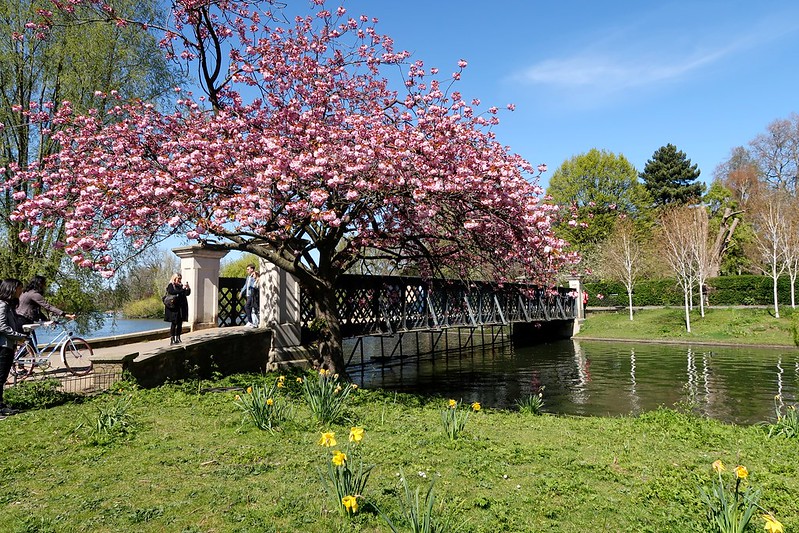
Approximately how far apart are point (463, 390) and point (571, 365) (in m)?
7.26

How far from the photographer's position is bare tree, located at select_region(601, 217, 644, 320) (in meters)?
39.1

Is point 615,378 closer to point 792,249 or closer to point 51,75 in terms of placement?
point 51,75

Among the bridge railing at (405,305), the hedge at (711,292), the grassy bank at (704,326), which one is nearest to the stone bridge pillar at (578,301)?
the grassy bank at (704,326)

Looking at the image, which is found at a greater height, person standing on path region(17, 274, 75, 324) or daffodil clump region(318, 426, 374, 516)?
person standing on path region(17, 274, 75, 324)

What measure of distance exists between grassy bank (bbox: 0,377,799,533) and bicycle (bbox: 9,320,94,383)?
6.29 ft

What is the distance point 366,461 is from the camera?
6039mm

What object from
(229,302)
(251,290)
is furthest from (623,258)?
(251,290)

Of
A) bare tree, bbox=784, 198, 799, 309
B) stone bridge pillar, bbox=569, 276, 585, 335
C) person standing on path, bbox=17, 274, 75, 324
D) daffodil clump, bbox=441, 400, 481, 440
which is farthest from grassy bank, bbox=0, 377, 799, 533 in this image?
bare tree, bbox=784, 198, 799, 309

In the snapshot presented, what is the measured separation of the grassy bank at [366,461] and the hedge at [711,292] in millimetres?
34600

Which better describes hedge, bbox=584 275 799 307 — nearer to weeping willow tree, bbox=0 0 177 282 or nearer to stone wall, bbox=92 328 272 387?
stone wall, bbox=92 328 272 387

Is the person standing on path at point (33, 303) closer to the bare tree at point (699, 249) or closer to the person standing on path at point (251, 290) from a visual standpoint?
the person standing on path at point (251, 290)

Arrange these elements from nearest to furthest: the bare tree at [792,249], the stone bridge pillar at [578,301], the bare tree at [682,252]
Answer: the bare tree at [682,252] → the bare tree at [792,249] → the stone bridge pillar at [578,301]

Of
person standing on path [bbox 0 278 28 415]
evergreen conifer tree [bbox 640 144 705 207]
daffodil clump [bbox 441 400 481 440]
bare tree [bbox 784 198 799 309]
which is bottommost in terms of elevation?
daffodil clump [bbox 441 400 481 440]

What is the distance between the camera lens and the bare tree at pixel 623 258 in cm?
3909
